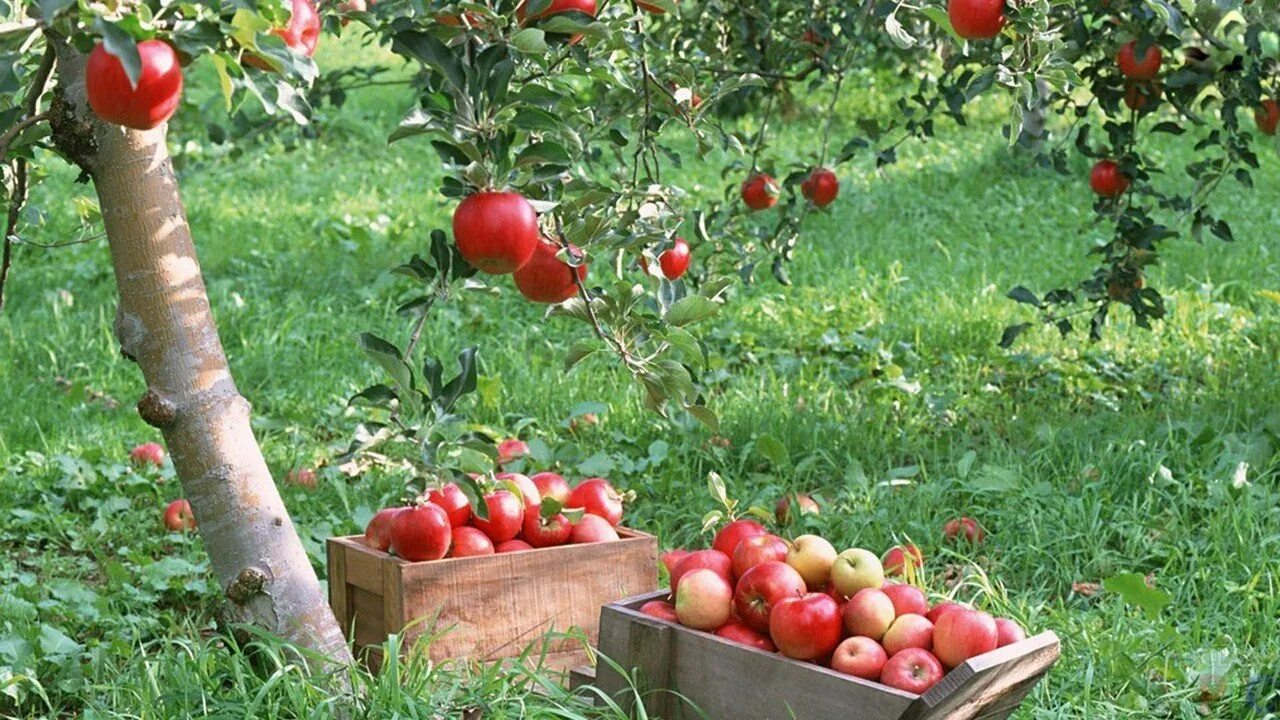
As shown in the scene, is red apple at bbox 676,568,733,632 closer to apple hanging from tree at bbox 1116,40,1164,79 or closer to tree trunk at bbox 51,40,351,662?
tree trunk at bbox 51,40,351,662

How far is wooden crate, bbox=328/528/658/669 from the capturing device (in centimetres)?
243

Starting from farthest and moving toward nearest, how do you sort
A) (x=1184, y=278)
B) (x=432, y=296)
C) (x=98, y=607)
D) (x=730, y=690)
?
(x=1184, y=278) → (x=98, y=607) → (x=730, y=690) → (x=432, y=296)

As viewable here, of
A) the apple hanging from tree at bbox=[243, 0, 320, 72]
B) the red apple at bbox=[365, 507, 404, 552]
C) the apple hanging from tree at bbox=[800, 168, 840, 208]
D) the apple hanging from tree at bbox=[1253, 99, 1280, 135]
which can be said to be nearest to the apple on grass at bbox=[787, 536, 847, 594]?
the red apple at bbox=[365, 507, 404, 552]

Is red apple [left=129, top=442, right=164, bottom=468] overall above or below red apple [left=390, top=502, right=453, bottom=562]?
below

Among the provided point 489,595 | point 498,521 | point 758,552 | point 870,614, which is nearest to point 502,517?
point 498,521

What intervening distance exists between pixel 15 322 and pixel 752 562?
13.2 ft

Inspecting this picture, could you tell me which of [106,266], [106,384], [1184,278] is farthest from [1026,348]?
[106,266]

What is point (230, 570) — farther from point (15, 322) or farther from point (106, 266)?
point (106, 266)

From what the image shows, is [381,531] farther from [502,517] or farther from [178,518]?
[178,518]

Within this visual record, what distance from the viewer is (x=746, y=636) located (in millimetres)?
2191

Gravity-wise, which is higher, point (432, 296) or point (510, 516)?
point (432, 296)

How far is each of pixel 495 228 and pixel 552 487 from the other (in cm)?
112

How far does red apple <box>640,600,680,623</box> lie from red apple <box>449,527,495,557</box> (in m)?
0.33

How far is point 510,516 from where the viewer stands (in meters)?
2.58
